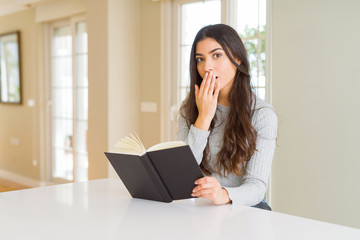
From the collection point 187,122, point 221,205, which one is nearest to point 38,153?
point 187,122

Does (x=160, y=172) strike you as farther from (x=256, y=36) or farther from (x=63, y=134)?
(x=63, y=134)

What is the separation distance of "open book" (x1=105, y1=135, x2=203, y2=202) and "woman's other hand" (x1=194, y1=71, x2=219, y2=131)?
0.34m

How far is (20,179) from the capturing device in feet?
18.4

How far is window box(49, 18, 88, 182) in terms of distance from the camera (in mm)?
4742

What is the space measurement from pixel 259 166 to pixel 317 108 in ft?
4.25

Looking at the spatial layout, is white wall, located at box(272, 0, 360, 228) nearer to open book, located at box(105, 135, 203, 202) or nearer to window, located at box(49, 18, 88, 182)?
open book, located at box(105, 135, 203, 202)

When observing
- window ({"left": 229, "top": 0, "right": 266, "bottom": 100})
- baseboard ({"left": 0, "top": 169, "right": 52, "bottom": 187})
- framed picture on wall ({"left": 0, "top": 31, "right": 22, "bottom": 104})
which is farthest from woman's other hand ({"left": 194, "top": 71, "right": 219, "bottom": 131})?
framed picture on wall ({"left": 0, "top": 31, "right": 22, "bottom": 104})

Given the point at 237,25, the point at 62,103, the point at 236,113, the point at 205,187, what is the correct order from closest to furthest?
the point at 205,187 < the point at 236,113 < the point at 237,25 < the point at 62,103

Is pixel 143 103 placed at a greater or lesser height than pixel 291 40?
lesser

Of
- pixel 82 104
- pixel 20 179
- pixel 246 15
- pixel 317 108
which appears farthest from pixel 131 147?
pixel 20 179

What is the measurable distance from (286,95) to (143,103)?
5.27ft

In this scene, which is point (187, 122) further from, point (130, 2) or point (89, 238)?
point (130, 2)

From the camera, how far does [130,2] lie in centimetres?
398

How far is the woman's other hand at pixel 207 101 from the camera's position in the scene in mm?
1674
